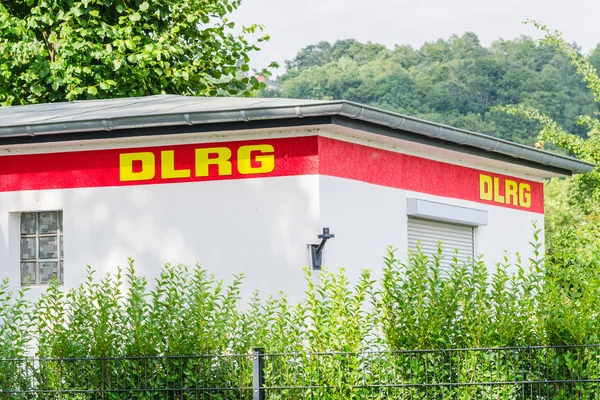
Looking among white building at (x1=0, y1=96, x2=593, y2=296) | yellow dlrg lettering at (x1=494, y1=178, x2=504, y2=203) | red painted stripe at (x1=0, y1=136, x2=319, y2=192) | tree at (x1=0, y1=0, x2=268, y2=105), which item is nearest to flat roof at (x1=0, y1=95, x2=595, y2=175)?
white building at (x1=0, y1=96, x2=593, y2=296)

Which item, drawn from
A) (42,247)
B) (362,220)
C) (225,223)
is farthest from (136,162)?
(362,220)

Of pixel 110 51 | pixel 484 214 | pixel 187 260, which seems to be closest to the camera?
pixel 187 260

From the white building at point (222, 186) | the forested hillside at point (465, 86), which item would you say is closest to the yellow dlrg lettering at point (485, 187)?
the white building at point (222, 186)

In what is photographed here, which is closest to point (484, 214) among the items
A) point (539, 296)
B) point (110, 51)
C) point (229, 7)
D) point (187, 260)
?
point (187, 260)

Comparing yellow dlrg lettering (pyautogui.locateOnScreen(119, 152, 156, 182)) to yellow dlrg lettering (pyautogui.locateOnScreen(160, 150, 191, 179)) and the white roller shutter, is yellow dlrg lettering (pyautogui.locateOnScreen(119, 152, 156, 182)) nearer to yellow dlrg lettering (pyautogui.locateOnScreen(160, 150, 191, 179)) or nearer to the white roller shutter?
yellow dlrg lettering (pyautogui.locateOnScreen(160, 150, 191, 179))

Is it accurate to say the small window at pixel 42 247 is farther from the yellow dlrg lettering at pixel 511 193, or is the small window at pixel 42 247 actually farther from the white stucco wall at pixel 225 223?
the yellow dlrg lettering at pixel 511 193

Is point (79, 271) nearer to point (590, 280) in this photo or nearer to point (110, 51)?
point (590, 280)

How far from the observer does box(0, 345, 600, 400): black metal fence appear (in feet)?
28.2

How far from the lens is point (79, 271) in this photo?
14.4 metres

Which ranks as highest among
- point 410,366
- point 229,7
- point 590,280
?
point 229,7

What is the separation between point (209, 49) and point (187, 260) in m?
14.1

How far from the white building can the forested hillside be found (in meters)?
57.7

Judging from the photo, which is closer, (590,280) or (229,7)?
(590,280)

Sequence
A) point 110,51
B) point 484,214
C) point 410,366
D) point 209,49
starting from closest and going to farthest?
point 410,366, point 484,214, point 110,51, point 209,49
